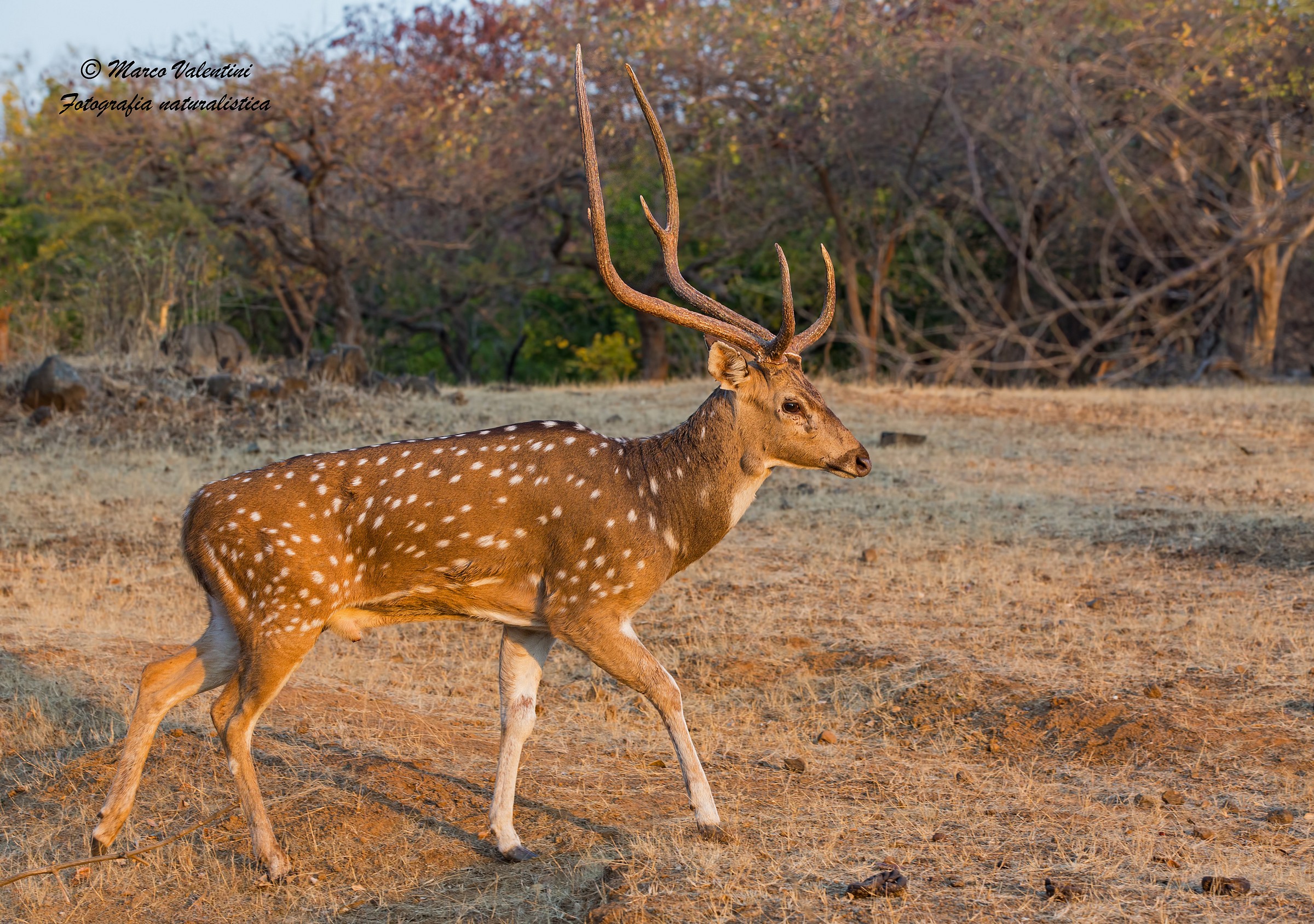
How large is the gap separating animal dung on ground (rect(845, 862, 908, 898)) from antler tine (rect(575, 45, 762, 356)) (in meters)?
2.08

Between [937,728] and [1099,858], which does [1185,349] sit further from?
[1099,858]

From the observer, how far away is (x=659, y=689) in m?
4.87

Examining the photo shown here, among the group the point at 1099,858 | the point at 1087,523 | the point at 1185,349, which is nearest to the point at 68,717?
the point at 1099,858

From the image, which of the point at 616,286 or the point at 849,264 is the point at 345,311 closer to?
the point at 849,264

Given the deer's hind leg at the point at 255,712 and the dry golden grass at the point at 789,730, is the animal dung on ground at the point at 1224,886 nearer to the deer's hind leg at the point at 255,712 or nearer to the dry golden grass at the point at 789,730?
the dry golden grass at the point at 789,730

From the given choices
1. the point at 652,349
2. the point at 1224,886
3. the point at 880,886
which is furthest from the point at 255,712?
the point at 652,349

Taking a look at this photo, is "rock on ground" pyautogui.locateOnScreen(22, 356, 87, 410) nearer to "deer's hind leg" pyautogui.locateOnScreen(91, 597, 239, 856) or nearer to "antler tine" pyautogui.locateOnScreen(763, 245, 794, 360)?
"deer's hind leg" pyautogui.locateOnScreen(91, 597, 239, 856)

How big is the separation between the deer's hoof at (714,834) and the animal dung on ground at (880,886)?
576mm

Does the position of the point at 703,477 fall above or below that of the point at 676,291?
below

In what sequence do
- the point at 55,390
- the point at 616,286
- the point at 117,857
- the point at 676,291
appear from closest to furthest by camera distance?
the point at 117,857 < the point at 616,286 < the point at 676,291 < the point at 55,390

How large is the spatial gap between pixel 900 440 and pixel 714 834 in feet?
32.5

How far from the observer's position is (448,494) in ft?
16.3

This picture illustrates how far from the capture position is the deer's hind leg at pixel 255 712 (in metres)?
4.71

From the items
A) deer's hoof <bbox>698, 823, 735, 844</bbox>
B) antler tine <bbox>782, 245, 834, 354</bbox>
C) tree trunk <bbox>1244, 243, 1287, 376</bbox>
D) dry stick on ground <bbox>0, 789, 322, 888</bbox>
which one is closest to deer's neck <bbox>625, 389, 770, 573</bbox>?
antler tine <bbox>782, 245, 834, 354</bbox>
